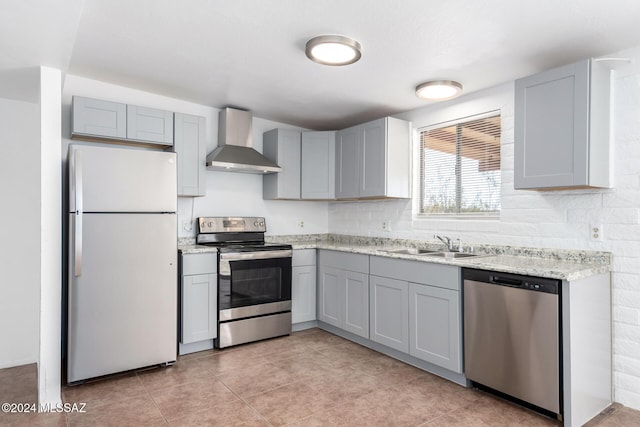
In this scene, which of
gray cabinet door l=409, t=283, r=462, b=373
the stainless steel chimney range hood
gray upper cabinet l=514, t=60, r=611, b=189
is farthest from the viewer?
the stainless steel chimney range hood

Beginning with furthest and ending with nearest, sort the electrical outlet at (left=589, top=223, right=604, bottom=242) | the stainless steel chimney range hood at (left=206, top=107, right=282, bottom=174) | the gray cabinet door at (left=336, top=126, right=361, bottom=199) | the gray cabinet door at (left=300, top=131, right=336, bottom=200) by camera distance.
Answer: the gray cabinet door at (left=300, top=131, right=336, bottom=200) → the gray cabinet door at (left=336, top=126, right=361, bottom=199) → the stainless steel chimney range hood at (left=206, top=107, right=282, bottom=174) → the electrical outlet at (left=589, top=223, right=604, bottom=242)

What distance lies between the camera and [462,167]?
3.67 metres

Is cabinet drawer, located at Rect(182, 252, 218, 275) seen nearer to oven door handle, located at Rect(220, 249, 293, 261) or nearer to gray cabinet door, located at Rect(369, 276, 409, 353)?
oven door handle, located at Rect(220, 249, 293, 261)

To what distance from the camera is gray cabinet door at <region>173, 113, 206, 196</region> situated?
3.58 m

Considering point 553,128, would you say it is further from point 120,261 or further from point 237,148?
point 120,261

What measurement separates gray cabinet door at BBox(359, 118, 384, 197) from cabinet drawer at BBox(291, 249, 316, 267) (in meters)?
0.82

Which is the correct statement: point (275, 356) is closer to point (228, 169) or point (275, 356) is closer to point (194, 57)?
point (228, 169)

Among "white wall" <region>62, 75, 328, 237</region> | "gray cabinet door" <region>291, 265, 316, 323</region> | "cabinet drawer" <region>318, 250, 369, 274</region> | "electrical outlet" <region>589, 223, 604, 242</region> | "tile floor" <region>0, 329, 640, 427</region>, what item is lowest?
"tile floor" <region>0, 329, 640, 427</region>

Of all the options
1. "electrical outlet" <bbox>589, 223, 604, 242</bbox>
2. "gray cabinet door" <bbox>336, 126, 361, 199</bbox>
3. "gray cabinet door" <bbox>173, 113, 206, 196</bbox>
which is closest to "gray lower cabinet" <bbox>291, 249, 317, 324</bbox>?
"gray cabinet door" <bbox>336, 126, 361, 199</bbox>

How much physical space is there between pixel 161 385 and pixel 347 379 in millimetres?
1346

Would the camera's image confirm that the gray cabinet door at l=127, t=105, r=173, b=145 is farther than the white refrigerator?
Yes

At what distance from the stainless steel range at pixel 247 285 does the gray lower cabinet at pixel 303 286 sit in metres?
0.11

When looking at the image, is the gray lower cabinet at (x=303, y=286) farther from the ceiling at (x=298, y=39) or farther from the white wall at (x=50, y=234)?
the white wall at (x=50, y=234)

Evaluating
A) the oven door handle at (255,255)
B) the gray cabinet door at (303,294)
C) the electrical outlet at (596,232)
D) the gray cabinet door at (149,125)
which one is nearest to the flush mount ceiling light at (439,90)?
the electrical outlet at (596,232)
